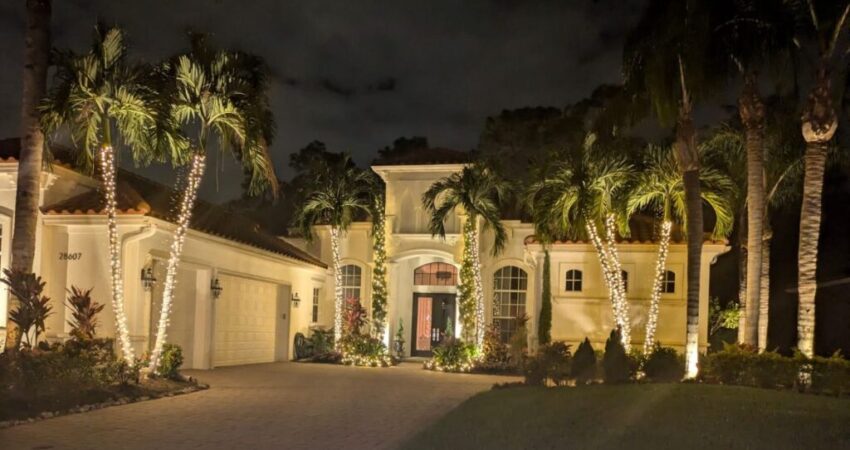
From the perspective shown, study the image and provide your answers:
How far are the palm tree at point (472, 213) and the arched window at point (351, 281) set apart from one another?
4.50m

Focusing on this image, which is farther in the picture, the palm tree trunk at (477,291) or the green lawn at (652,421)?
the palm tree trunk at (477,291)

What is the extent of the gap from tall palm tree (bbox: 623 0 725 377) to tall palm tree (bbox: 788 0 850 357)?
5.93 ft

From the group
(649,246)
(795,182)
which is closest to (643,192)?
(649,246)

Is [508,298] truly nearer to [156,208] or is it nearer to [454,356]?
[454,356]

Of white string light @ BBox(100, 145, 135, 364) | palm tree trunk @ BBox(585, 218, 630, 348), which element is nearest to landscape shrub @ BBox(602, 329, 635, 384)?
palm tree trunk @ BBox(585, 218, 630, 348)

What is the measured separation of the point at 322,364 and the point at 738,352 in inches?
517

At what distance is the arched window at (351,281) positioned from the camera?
28.5 metres

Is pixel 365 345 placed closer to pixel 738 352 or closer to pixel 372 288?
pixel 372 288

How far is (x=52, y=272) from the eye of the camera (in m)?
17.9

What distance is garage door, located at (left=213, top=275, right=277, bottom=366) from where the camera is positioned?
72.4 feet

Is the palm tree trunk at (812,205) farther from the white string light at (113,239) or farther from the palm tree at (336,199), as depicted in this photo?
the palm tree at (336,199)

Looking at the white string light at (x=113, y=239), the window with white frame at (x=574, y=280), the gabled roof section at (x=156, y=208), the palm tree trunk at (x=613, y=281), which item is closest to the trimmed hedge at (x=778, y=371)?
the palm tree trunk at (x=613, y=281)

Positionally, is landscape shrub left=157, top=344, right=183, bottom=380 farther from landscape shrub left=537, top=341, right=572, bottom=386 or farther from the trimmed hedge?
the trimmed hedge

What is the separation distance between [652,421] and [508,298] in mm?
16283
